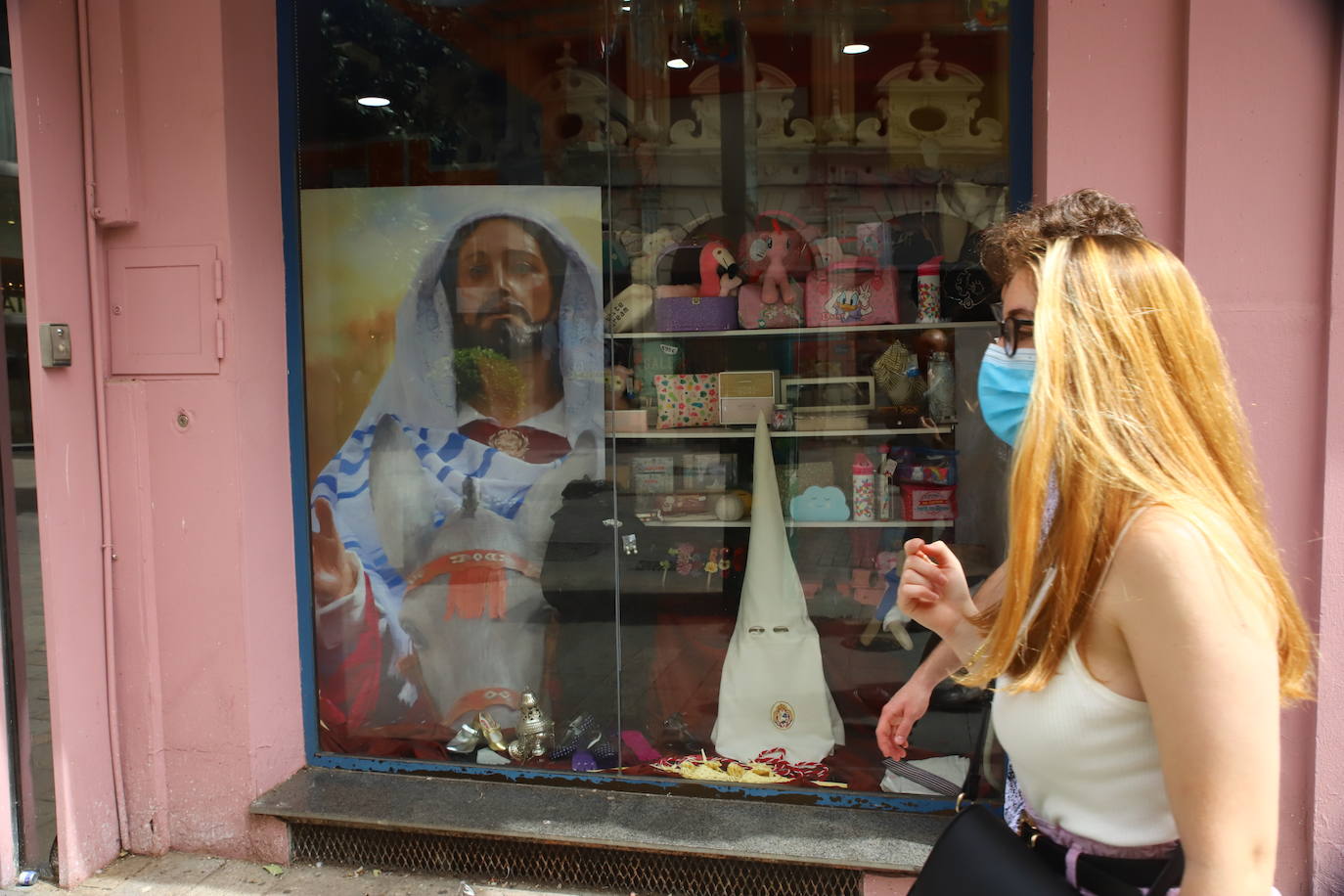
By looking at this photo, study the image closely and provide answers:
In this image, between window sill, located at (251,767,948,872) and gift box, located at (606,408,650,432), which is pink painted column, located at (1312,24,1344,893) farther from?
gift box, located at (606,408,650,432)

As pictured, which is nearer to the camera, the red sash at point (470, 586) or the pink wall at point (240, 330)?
the pink wall at point (240, 330)

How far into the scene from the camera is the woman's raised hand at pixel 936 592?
157cm

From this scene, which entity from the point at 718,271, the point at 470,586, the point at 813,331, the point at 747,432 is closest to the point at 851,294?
the point at 813,331

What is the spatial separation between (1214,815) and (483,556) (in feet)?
10.4

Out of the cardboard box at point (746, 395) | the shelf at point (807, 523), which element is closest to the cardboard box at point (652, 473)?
the shelf at point (807, 523)

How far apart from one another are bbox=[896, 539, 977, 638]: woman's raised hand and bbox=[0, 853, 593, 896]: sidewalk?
211 cm

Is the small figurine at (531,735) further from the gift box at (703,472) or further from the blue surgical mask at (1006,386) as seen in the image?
the blue surgical mask at (1006,386)

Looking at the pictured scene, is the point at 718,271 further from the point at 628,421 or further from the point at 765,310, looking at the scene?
the point at 628,421

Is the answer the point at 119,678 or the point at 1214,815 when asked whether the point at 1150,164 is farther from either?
the point at 119,678

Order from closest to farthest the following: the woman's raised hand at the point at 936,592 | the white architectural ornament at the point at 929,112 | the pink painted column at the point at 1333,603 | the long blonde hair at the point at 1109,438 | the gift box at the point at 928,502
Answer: the long blonde hair at the point at 1109,438
the woman's raised hand at the point at 936,592
the pink painted column at the point at 1333,603
the white architectural ornament at the point at 929,112
the gift box at the point at 928,502

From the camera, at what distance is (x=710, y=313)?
13.2 feet

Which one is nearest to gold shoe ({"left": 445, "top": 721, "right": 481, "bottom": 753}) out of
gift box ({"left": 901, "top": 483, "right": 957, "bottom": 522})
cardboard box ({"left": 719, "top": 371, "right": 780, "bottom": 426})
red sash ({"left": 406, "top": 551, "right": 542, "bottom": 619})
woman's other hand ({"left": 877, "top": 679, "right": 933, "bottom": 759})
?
red sash ({"left": 406, "top": 551, "right": 542, "bottom": 619})

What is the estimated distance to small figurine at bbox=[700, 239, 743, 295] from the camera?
13.2 ft

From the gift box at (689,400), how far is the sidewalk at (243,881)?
5.88ft
